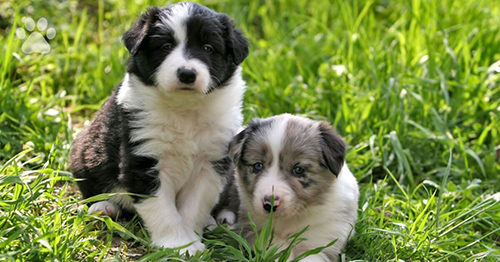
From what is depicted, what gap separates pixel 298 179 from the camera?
14.7ft

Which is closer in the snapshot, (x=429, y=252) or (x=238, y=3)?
(x=429, y=252)

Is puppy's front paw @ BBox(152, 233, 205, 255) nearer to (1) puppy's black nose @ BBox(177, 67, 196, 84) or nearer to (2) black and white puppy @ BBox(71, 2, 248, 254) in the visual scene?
(2) black and white puppy @ BBox(71, 2, 248, 254)

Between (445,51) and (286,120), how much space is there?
10.5 feet

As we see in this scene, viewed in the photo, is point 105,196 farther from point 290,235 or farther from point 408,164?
point 408,164

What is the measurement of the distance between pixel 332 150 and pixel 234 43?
923mm

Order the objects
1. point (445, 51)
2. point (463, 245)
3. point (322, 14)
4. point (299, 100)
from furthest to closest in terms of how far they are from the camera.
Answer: point (322, 14) → point (445, 51) → point (299, 100) → point (463, 245)

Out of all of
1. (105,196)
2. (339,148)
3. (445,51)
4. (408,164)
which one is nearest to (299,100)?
(408,164)

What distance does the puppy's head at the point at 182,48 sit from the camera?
4.32 m

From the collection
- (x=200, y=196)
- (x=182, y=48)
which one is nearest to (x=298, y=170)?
(x=200, y=196)

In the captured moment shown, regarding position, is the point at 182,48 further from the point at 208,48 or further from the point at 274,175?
the point at 274,175

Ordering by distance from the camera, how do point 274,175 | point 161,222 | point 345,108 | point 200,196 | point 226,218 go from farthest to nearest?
point 345,108
point 226,218
point 200,196
point 161,222
point 274,175

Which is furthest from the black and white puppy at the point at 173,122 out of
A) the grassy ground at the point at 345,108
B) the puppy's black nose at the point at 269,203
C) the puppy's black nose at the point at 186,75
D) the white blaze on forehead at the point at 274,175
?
the puppy's black nose at the point at 269,203

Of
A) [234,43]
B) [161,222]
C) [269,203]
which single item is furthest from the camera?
[234,43]

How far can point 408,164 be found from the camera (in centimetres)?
594
